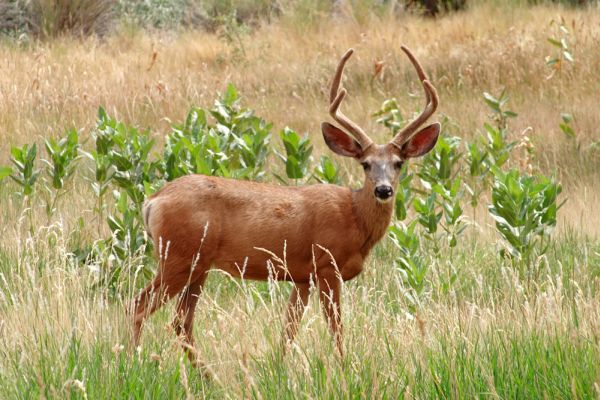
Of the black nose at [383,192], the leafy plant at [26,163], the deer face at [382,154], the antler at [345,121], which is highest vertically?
the antler at [345,121]

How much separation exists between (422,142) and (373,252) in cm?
151

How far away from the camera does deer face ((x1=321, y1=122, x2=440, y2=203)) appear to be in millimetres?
5703

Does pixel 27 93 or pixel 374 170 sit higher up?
pixel 374 170

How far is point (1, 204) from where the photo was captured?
26.7ft

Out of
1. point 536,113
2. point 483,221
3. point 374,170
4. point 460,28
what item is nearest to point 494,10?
point 460,28

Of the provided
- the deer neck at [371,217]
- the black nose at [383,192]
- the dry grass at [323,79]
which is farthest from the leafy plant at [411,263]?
the dry grass at [323,79]

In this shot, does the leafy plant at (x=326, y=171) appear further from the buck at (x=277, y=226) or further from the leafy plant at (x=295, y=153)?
the buck at (x=277, y=226)

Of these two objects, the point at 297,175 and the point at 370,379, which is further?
the point at 297,175

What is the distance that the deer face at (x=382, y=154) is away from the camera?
18.7 ft

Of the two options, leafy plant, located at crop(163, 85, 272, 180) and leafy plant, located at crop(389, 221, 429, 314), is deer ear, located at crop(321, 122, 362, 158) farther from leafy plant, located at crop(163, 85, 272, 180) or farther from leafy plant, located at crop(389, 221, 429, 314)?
leafy plant, located at crop(163, 85, 272, 180)

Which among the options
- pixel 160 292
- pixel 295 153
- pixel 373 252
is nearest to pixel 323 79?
pixel 373 252

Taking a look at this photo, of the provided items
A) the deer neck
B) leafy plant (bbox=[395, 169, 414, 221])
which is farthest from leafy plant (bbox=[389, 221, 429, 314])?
leafy plant (bbox=[395, 169, 414, 221])

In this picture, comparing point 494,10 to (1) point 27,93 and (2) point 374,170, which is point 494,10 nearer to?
(1) point 27,93

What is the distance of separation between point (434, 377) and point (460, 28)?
12.0m
